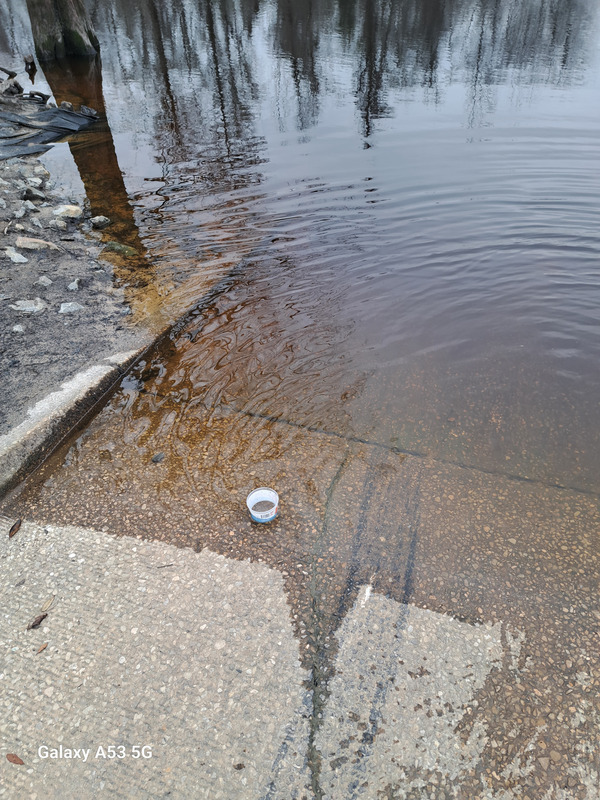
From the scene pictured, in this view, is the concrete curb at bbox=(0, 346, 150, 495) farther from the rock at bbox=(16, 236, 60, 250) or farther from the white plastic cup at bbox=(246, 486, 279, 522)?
the rock at bbox=(16, 236, 60, 250)

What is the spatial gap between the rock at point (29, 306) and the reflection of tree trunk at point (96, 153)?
1674 millimetres

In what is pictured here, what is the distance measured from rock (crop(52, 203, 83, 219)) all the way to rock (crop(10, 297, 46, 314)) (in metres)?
2.42

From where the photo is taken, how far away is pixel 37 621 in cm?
233

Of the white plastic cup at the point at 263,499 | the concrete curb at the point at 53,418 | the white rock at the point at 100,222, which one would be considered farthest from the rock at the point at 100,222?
the white plastic cup at the point at 263,499

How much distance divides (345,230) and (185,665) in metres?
5.31

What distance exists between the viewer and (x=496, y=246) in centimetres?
594

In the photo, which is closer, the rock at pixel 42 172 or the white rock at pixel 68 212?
the white rock at pixel 68 212

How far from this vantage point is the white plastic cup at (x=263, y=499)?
2767mm

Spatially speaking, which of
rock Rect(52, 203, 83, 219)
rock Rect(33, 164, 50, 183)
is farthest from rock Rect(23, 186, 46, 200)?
rock Rect(33, 164, 50, 183)

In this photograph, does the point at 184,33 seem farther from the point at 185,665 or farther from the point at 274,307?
the point at 185,665

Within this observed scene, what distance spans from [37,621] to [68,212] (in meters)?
5.42

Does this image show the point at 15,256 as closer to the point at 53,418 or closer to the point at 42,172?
the point at 53,418

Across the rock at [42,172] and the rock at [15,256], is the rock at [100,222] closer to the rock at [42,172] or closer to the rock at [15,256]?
the rock at [15,256]

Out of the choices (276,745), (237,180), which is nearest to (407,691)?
(276,745)
